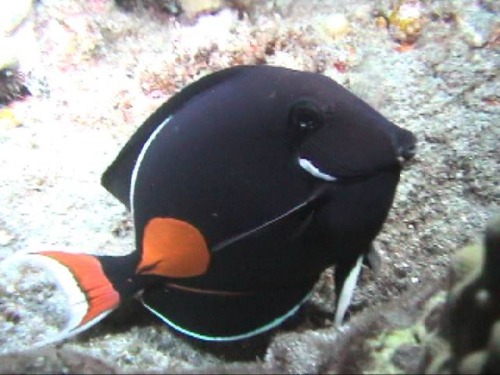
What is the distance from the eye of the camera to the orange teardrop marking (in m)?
1.68

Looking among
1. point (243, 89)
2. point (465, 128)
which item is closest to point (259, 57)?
point (465, 128)

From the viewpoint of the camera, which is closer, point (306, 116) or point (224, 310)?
point (306, 116)

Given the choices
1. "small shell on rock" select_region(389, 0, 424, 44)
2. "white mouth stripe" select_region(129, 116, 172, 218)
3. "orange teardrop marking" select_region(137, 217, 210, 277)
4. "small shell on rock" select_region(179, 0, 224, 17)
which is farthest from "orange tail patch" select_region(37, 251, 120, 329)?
"small shell on rock" select_region(179, 0, 224, 17)

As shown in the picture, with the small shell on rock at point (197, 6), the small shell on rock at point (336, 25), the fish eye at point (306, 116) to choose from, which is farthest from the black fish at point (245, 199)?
the small shell on rock at point (197, 6)

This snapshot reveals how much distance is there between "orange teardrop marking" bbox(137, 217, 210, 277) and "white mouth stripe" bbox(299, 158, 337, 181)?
1.28 feet

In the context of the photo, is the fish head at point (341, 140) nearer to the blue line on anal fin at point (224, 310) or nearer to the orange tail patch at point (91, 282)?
the blue line on anal fin at point (224, 310)

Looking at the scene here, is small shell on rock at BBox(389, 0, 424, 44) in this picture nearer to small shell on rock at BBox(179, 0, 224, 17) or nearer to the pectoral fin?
small shell on rock at BBox(179, 0, 224, 17)

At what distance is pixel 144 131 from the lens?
1736mm

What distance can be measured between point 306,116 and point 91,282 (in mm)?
833

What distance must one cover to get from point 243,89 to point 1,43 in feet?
7.42

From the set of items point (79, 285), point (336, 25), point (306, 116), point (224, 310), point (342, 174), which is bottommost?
point (224, 310)

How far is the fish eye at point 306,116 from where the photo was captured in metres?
1.50

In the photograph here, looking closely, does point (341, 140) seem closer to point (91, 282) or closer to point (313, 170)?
point (313, 170)

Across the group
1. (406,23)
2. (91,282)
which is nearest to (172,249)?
(91,282)
